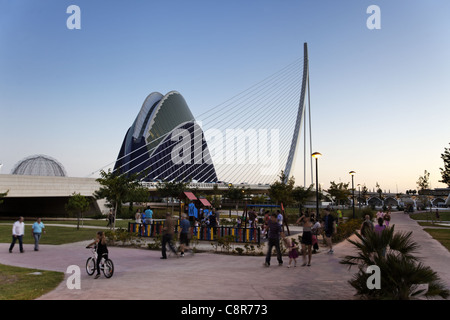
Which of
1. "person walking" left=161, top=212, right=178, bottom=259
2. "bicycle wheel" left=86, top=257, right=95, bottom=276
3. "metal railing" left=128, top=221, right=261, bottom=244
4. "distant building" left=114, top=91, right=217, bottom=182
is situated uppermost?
"distant building" left=114, top=91, right=217, bottom=182

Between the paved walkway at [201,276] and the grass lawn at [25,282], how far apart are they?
13.7 inches

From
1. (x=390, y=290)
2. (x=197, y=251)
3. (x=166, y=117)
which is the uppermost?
(x=166, y=117)

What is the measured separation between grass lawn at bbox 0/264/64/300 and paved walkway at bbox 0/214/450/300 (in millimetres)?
347

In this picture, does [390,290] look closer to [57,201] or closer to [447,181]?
[447,181]

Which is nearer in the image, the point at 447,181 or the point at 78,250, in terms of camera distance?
the point at 78,250

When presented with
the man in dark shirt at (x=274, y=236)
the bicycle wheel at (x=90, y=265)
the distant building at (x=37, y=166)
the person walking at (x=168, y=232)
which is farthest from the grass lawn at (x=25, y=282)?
the distant building at (x=37, y=166)

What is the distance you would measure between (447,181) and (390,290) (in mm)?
34812

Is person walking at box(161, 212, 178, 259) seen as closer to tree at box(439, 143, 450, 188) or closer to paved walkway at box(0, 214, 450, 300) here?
paved walkway at box(0, 214, 450, 300)

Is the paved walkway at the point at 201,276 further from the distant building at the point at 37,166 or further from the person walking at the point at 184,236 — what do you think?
the distant building at the point at 37,166

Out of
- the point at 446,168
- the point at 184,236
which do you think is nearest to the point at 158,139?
the point at 446,168

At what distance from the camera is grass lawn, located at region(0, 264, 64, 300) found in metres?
6.84

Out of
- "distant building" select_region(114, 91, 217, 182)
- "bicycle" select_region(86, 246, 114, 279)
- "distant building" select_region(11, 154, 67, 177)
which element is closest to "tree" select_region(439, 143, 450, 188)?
"bicycle" select_region(86, 246, 114, 279)
